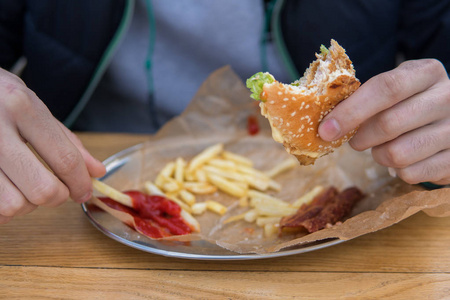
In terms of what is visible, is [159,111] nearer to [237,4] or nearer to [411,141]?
[237,4]

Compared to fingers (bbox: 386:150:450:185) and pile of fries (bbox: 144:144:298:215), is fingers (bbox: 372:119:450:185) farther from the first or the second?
pile of fries (bbox: 144:144:298:215)

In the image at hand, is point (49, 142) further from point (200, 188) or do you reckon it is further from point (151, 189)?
point (200, 188)

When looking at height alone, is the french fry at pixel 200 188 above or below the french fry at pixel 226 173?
below

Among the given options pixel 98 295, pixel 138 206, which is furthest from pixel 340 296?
pixel 138 206

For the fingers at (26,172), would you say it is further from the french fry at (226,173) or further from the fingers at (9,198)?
the french fry at (226,173)

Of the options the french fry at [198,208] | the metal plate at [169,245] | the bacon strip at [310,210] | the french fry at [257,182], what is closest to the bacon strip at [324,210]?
the bacon strip at [310,210]
